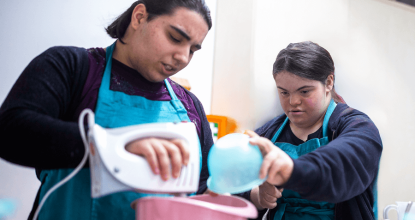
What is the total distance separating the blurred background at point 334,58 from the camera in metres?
1.66

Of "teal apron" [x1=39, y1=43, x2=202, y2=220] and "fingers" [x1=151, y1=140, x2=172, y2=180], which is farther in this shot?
"teal apron" [x1=39, y1=43, x2=202, y2=220]

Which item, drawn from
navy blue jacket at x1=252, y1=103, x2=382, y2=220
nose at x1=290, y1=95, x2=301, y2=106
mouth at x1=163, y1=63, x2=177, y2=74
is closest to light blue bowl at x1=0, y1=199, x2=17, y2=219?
mouth at x1=163, y1=63, x2=177, y2=74

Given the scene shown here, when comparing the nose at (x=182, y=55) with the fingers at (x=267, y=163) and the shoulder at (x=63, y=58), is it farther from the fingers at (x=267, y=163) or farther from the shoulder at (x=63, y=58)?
the fingers at (x=267, y=163)

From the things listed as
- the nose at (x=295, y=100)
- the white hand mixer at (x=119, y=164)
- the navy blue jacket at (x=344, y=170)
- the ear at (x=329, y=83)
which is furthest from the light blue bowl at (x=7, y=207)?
the ear at (x=329, y=83)

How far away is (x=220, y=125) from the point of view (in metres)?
1.62

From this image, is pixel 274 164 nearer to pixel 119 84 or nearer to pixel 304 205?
pixel 119 84

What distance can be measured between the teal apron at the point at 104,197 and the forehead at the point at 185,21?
21 cm

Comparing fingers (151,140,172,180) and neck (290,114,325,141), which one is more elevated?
fingers (151,140,172,180)

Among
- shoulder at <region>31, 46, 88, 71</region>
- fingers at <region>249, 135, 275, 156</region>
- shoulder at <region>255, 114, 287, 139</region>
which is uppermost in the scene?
shoulder at <region>31, 46, 88, 71</region>

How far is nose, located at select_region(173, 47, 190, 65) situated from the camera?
2.89 ft

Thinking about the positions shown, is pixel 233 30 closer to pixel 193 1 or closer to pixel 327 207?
pixel 193 1

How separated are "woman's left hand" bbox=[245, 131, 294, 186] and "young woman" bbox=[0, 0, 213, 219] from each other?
0.18m

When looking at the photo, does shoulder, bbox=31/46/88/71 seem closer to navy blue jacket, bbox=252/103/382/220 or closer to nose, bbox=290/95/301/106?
navy blue jacket, bbox=252/103/382/220

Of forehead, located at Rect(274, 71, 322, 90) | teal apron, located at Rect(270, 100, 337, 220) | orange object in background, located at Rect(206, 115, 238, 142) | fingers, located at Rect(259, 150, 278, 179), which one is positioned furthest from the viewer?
orange object in background, located at Rect(206, 115, 238, 142)
